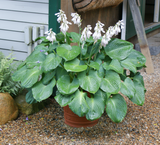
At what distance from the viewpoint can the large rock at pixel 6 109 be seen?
8.27 feet

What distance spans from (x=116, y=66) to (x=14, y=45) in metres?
1.67

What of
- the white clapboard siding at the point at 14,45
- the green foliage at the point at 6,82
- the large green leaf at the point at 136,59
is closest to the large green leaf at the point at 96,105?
the large green leaf at the point at 136,59

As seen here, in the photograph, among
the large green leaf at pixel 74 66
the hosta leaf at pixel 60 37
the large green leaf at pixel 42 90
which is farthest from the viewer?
the hosta leaf at pixel 60 37

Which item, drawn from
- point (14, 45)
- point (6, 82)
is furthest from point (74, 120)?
point (14, 45)

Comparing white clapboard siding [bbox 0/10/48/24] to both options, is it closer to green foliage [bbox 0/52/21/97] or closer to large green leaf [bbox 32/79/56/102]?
green foliage [bbox 0/52/21/97]

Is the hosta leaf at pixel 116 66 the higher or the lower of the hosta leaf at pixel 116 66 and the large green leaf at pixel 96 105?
the higher

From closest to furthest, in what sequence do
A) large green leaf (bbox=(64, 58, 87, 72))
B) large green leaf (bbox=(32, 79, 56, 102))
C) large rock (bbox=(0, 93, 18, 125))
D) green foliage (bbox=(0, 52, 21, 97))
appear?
large green leaf (bbox=(64, 58, 87, 72)) → large green leaf (bbox=(32, 79, 56, 102)) → large rock (bbox=(0, 93, 18, 125)) → green foliage (bbox=(0, 52, 21, 97))

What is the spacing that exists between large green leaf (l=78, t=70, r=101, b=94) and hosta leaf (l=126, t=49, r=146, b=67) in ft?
1.47

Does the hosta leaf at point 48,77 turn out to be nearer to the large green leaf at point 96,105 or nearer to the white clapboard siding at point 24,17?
the large green leaf at point 96,105

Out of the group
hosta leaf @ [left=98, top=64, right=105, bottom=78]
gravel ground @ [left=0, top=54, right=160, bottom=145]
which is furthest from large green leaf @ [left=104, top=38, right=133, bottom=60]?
gravel ground @ [left=0, top=54, right=160, bottom=145]

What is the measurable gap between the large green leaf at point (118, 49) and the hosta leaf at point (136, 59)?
0.10 metres

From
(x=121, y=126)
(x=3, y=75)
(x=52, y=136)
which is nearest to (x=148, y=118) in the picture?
(x=121, y=126)

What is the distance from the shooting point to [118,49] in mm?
2375

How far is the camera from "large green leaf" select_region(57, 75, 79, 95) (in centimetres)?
208
